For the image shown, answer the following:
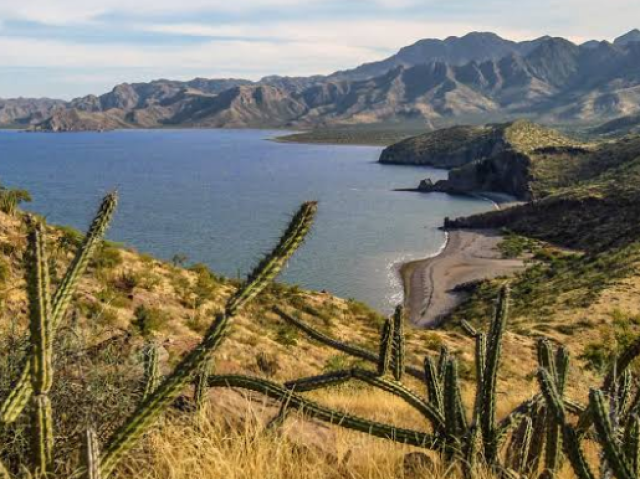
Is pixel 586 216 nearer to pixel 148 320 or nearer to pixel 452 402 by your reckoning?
pixel 148 320

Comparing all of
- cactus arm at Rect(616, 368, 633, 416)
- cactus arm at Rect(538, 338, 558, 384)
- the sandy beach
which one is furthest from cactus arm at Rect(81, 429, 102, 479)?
the sandy beach

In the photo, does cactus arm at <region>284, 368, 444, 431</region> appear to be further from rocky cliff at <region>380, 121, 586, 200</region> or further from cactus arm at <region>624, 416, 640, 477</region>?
rocky cliff at <region>380, 121, 586, 200</region>

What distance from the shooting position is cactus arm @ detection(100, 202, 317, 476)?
10.2 ft

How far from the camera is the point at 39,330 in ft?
9.66

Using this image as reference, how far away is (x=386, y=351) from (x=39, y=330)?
112 inches

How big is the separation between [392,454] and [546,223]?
79863 millimetres

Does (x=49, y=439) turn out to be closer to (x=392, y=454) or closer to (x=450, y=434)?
(x=392, y=454)

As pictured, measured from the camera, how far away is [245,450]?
4.14 m

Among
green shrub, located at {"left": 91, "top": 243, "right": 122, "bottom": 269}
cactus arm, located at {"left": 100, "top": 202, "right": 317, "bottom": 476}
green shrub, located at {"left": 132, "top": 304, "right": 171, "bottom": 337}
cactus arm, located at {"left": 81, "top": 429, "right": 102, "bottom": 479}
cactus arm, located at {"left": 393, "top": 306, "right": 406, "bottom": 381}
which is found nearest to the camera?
cactus arm, located at {"left": 81, "top": 429, "right": 102, "bottom": 479}

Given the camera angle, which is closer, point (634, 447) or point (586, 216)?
point (634, 447)

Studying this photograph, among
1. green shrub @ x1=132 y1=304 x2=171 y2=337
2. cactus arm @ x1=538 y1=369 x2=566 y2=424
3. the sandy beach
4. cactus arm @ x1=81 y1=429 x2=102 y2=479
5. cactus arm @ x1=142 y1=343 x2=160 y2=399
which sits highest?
cactus arm @ x1=81 y1=429 x2=102 y2=479

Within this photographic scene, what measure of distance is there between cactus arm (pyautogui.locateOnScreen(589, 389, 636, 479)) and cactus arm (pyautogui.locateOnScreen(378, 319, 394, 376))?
179 cm

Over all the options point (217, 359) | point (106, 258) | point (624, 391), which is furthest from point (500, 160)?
point (624, 391)

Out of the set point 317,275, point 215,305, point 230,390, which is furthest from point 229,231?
point 230,390
